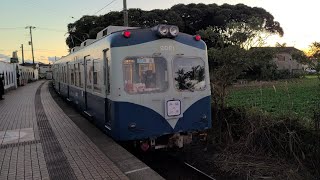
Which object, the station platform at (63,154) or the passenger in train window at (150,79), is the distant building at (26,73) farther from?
the passenger in train window at (150,79)

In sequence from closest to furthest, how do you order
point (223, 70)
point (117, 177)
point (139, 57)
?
point (117, 177) → point (139, 57) → point (223, 70)

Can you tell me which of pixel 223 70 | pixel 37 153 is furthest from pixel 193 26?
pixel 37 153

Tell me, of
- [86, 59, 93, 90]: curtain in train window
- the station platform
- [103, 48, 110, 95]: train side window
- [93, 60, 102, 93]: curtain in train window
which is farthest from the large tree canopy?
[103, 48, 110, 95]: train side window

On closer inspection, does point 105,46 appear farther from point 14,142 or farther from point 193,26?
point 193,26

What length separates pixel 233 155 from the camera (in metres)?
9.15

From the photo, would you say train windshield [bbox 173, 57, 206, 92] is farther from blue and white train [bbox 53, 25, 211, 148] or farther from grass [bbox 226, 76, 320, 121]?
grass [bbox 226, 76, 320, 121]

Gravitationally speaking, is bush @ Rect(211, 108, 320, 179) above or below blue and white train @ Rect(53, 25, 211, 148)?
below

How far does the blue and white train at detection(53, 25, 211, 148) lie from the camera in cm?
799

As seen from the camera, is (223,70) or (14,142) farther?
(223,70)

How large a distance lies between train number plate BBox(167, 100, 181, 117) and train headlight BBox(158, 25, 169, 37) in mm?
1507

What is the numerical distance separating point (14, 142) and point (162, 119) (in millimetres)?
4076

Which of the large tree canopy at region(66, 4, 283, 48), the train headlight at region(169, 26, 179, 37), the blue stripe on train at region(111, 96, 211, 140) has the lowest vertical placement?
the blue stripe on train at region(111, 96, 211, 140)

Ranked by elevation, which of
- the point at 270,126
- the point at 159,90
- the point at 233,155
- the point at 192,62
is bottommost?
the point at 233,155

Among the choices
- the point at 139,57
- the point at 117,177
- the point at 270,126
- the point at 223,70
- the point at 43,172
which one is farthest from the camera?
the point at 223,70
